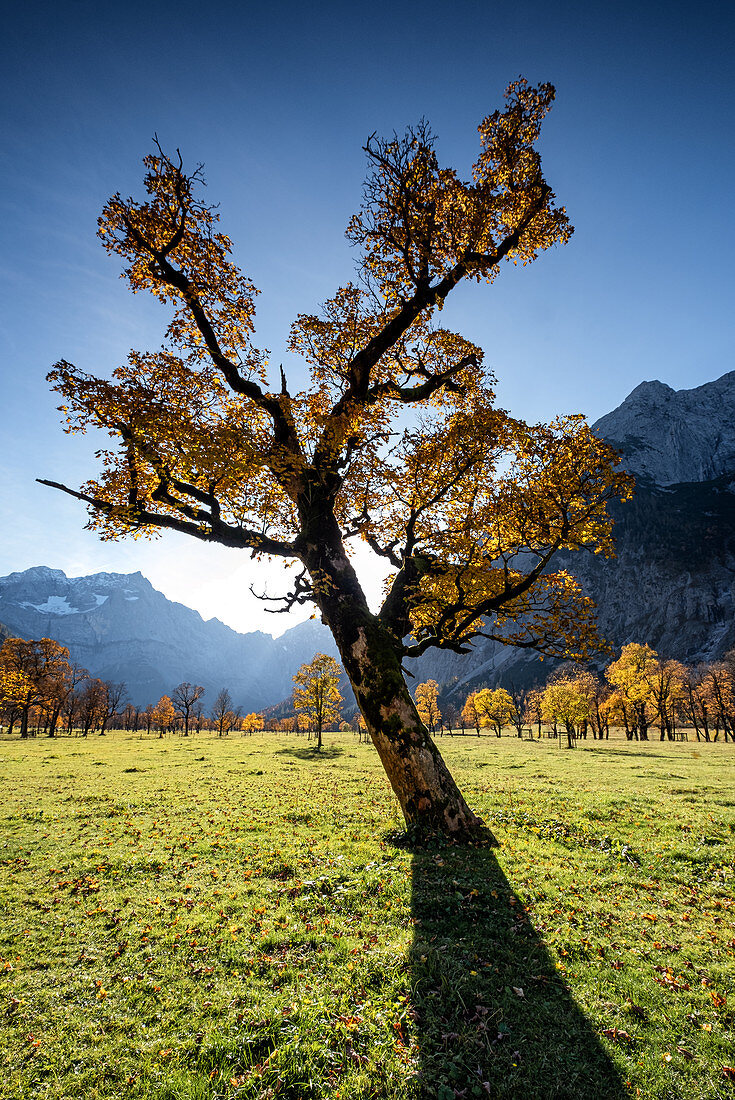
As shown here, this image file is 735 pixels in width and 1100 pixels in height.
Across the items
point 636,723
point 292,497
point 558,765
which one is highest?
point 292,497

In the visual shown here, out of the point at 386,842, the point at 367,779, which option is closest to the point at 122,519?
the point at 386,842

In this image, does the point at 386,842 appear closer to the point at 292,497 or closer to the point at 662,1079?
the point at 662,1079

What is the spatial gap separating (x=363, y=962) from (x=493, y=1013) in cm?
169

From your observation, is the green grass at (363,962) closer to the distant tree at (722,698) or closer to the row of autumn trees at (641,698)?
the row of autumn trees at (641,698)

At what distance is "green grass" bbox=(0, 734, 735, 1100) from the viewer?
13.3 feet

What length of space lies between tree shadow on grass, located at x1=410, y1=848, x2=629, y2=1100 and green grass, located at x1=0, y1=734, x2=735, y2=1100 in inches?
0.9

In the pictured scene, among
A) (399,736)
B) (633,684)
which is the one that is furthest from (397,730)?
(633,684)

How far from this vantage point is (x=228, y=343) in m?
12.4

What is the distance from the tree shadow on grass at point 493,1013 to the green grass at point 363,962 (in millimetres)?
23

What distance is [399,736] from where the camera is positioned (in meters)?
10.0

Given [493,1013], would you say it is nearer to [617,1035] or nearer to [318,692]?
[617,1035]

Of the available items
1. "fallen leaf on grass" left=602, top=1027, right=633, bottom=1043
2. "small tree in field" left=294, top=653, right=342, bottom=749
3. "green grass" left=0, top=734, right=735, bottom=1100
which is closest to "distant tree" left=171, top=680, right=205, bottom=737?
"small tree in field" left=294, top=653, right=342, bottom=749

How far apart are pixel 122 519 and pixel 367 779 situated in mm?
18252

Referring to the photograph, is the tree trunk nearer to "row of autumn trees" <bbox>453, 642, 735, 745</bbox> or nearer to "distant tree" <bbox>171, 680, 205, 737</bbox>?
"row of autumn trees" <bbox>453, 642, 735, 745</bbox>
